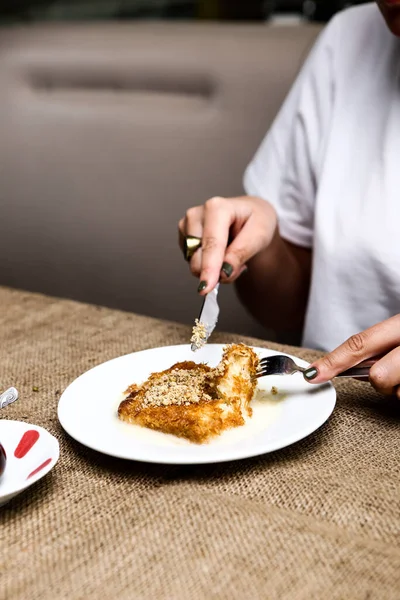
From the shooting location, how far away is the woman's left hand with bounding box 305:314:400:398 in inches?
27.3

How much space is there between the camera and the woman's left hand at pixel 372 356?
69cm

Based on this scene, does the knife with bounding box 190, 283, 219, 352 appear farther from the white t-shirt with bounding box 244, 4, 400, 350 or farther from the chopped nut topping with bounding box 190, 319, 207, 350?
the white t-shirt with bounding box 244, 4, 400, 350

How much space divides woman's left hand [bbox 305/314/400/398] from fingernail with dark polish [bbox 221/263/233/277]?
222 mm

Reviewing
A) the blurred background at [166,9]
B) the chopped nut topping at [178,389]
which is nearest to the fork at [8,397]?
the chopped nut topping at [178,389]

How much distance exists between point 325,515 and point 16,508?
245 mm

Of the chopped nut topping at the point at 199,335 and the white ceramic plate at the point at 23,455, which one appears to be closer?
the white ceramic plate at the point at 23,455

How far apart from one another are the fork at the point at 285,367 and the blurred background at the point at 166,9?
128 centimetres

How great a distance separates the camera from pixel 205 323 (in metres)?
0.83

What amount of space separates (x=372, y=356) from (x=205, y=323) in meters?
0.20

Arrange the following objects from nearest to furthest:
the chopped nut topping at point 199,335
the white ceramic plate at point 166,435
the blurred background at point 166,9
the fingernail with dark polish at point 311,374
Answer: the white ceramic plate at point 166,435
the fingernail with dark polish at point 311,374
the chopped nut topping at point 199,335
the blurred background at point 166,9

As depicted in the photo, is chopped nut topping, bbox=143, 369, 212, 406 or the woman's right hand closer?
chopped nut topping, bbox=143, 369, 212, 406

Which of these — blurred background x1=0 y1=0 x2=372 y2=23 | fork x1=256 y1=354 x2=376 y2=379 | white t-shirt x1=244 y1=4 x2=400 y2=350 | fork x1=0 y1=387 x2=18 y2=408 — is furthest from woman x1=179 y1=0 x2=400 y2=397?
blurred background x1=0 y1=0 x2=372 y2=23

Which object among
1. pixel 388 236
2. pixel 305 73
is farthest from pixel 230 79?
pixel 388 236

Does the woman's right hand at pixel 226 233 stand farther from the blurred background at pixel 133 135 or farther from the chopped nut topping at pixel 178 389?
the blurred background at pixel 133 135
